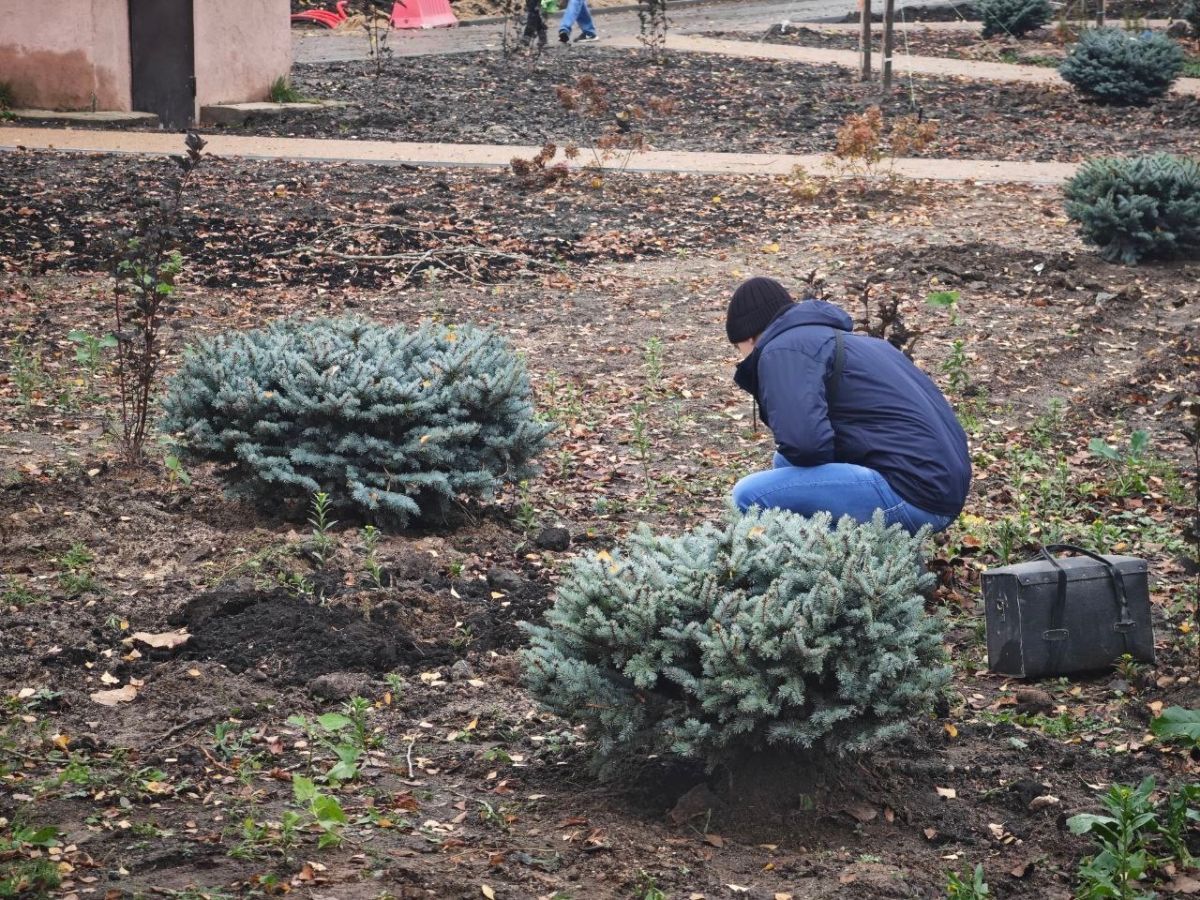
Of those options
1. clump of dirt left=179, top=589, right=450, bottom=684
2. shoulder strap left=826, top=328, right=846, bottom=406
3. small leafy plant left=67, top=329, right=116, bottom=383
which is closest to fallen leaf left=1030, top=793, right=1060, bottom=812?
shoulder strap left=826, top=328, right=846, bottom=406

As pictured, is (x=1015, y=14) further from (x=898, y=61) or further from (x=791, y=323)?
(x=791, y=323)

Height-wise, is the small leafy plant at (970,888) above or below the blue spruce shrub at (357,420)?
below

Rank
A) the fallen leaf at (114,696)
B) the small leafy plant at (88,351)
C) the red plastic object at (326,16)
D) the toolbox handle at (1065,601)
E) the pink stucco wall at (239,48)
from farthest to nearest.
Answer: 1. the red plastic object at (326,16)
2. the pink stucco wall at (239,48)
3. the small leafy plant at (88,351)
4. the toolbox handle at (1065,601)
5. the fallen leaf at (114,696)

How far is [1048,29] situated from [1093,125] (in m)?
8.46

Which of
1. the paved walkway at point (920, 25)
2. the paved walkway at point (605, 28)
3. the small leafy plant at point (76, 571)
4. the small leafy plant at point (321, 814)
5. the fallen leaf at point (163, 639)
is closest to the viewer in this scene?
the small leafy plant at point (321, 814)

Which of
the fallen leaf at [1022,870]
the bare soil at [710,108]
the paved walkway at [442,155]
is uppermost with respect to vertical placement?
the bare soil at [710,108]

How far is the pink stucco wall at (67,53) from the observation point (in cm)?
1377

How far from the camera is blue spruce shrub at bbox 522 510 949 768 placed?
12.1 ft

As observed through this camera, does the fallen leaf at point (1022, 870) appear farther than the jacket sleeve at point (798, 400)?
No

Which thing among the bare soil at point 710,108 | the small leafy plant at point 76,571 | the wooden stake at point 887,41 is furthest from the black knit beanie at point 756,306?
the wooden stake at point 887,41

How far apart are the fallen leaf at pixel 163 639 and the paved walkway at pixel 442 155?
8.23 metres

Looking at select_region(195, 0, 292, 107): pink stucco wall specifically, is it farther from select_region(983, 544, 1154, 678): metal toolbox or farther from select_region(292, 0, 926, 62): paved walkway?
select_region(983, 544, 1154, 678): metal toolbox

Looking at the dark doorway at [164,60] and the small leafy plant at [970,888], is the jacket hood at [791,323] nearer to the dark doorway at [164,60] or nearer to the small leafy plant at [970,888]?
the small leafy plant at [970,888]

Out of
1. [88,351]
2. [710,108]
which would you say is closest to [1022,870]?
[88,351]
